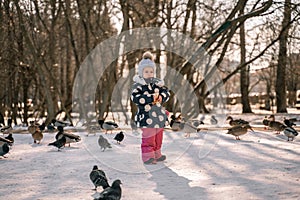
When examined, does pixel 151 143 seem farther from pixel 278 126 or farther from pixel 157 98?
pixel 278 126

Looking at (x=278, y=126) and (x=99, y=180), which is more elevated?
(x=278, y=126)

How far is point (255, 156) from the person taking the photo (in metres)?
6.40

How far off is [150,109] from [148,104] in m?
0.08

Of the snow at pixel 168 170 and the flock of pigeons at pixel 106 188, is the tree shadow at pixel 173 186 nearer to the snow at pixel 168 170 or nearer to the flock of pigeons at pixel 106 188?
the snow at pixel 168 170

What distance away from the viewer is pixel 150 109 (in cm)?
619

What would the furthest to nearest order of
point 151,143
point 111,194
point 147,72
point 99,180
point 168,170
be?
point 147,72 → point 151,143 → point 168,170 → point 99,180 → point 111,194

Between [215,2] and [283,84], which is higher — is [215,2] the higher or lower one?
the higher one

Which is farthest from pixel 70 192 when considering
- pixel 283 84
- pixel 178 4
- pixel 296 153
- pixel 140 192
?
pixel 283 84

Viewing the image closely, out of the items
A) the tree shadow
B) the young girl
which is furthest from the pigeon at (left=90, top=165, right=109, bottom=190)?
the young girl

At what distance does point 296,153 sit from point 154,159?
2288 mm

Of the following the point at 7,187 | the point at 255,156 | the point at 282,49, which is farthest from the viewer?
the point at 282,49

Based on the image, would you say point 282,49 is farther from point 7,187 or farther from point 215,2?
point 7,187

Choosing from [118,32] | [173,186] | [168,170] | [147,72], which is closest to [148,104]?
[147,72]

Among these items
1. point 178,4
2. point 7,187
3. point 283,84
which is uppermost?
point 178,4
